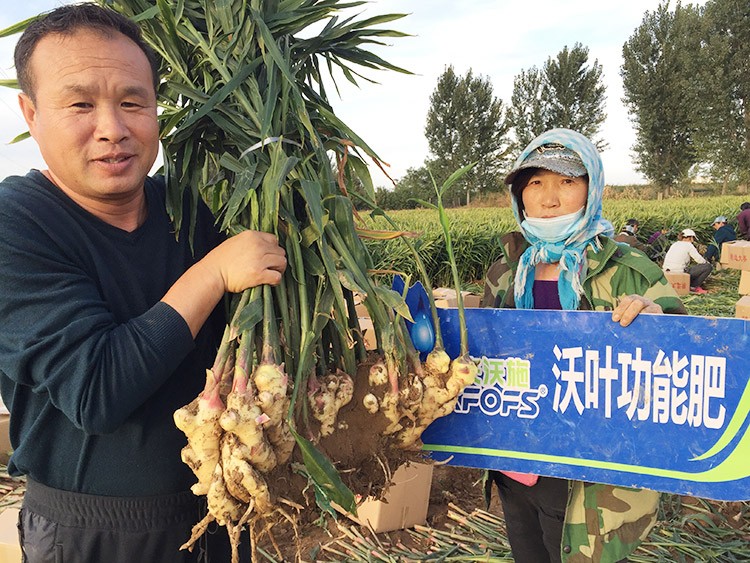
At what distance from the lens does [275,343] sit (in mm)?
943

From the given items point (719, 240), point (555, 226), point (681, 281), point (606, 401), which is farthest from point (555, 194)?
point (719, 240)

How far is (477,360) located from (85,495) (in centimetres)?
81

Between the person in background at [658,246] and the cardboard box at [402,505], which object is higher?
the person in background at [658,246]

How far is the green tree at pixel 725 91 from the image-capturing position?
2603 centimetres

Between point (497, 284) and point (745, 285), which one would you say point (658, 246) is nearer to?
point (745, 285)

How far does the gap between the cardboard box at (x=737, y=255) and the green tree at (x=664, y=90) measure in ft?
81.3

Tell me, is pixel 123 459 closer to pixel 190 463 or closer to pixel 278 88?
pixel 190 463

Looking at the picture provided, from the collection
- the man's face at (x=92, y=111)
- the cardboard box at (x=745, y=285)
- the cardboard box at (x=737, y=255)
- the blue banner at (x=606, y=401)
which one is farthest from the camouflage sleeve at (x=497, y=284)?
the cardboard box at (x=737, y=255)

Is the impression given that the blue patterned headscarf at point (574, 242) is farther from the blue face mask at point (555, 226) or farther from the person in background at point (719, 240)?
the person in background at point (719, 240)

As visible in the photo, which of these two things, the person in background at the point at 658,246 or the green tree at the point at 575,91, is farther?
the green tree at the point at 575,91

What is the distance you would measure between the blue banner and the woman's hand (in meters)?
0.02

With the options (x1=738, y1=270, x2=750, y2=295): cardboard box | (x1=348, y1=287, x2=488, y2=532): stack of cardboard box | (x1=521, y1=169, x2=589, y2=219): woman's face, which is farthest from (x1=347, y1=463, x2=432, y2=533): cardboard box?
(x1=738, y1=270, x2=750, y2=295): cardboard box

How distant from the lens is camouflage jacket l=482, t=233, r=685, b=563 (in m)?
1.27

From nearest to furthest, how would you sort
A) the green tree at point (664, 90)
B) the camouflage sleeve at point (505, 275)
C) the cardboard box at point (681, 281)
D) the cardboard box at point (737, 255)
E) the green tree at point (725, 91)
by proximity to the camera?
the camouflage sleeve at point (505, 275) → the cardboard box at point (681, 281) → the cardboard box at point (737, 255) → the green tree at point (725, 91) → the green tree at point (664, 90)
